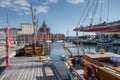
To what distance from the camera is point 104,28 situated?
280 inches

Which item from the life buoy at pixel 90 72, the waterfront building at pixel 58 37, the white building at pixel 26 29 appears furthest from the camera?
the waterfront building at pixel 58 37

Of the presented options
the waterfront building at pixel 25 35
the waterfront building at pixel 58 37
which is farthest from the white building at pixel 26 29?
the waterfront building at pixel 58 37

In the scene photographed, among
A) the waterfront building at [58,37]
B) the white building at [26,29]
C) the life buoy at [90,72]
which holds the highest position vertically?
the white building at [26,29]

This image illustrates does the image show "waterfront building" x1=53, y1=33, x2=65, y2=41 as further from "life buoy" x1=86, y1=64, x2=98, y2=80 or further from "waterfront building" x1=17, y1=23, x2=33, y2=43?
"life buoy" x1=86, y1=64, x2=98, y2=80

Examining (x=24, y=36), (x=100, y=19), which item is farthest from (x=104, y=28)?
(x=24, y=36)

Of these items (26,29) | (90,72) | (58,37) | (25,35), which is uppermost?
(26,29)

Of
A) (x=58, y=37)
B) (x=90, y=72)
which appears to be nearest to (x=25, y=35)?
(x=58, y=37)

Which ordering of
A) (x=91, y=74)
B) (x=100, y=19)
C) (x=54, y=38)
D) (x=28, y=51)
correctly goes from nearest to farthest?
(x=91, y=74), (x=100, y=19), (x=28, y=51), (x=54, y=38)

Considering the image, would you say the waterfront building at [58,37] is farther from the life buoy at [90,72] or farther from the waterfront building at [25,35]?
the life buoy at [90,72]

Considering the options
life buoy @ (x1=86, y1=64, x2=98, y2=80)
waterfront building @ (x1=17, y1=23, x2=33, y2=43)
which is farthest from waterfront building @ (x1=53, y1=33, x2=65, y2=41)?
life buoy @ (x1=86, y1=64, x2=98, y2=80)

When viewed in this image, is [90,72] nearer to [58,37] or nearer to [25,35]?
[25,35]

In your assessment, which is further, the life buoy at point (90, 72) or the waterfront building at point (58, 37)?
the waterfront building at point (58, 37)

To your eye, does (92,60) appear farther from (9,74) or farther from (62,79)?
(9,74)

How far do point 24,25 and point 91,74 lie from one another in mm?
97015
